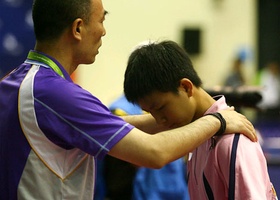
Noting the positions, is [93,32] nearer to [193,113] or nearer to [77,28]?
[77,28]

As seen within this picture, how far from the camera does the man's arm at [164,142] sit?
117 inches

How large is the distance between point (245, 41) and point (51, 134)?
14920 millimetres

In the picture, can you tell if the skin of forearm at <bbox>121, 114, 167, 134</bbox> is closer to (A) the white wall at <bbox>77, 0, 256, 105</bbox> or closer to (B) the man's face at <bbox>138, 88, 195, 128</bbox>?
(B) the man's face at <bbox>138, 88, 195, 128</bbox>

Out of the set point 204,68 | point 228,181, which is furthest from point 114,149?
point 204,68

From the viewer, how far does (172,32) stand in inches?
626

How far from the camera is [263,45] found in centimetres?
1836

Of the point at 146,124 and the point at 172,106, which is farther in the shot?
the point at 146,124

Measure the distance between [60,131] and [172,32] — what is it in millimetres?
13029

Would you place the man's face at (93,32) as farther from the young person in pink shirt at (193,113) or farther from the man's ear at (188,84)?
the man's ear at (188,84)

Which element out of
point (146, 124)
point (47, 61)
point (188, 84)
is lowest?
point (146, 124)

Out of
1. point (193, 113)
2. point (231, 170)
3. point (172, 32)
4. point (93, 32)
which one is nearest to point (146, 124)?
point (193, 113)

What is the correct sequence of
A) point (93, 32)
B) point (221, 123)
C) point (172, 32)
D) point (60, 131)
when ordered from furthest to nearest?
1. point (172, 32)
2. point (93, 32)
3. point (221, 123)
4. point (60, 131)

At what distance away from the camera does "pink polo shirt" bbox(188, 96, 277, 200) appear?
297cm

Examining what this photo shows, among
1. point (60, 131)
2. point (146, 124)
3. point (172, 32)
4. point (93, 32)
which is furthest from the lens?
point (172, 32)
